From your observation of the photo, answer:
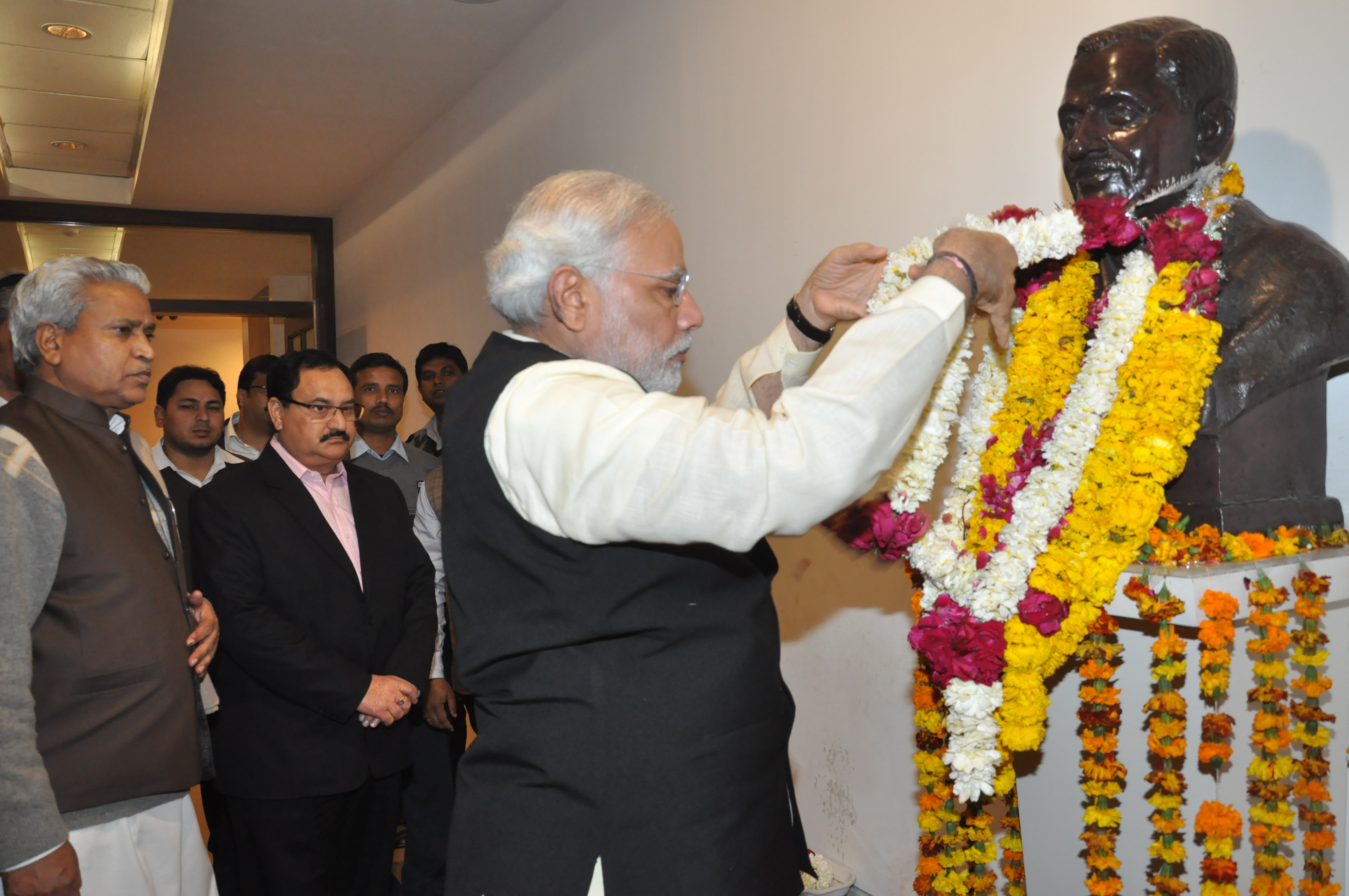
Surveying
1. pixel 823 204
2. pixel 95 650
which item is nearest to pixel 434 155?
pixel 823 204

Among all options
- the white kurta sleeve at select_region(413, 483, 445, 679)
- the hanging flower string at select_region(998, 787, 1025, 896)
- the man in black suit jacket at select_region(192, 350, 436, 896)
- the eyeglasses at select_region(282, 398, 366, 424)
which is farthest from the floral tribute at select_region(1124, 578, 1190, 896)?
the white kurta sleeve at select_region(413, 483, 445, 679)

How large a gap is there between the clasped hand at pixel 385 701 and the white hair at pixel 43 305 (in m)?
1.19

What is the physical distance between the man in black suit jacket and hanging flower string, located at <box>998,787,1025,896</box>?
5.32 feet

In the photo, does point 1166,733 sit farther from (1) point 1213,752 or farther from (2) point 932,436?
(2) point 932,436

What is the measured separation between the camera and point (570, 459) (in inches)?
49.0

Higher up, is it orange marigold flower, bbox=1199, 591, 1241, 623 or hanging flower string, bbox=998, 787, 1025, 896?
orange marigold flower, bbox=1199, 591, 1241, 623

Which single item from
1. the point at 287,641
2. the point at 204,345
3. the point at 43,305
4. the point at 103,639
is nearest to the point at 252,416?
the point at 287,641

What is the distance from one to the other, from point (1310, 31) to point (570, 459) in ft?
5.84

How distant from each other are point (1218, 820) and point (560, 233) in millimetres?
1381

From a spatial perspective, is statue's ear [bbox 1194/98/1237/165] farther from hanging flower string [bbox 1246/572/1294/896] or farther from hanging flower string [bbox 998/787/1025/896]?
hanging flower string [bbox 998/787/1025/896]

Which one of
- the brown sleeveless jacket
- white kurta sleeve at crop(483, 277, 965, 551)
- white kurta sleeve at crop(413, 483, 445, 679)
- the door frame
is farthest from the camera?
the door frame

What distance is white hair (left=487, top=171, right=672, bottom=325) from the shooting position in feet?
4.84

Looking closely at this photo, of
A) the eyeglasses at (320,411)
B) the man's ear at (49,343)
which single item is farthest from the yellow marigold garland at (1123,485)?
the eyeglasses at (320,411)

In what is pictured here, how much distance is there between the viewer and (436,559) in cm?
357
